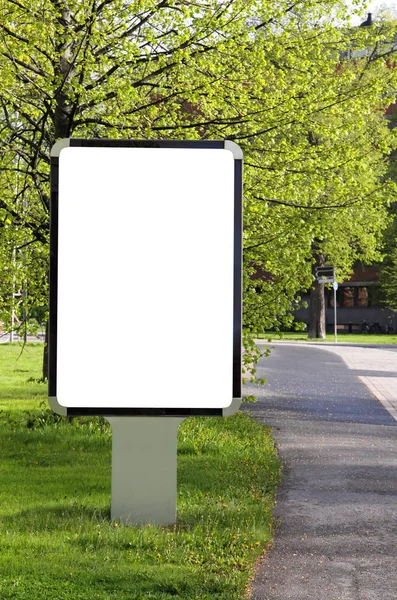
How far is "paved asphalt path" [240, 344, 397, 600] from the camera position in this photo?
6160 millimetres

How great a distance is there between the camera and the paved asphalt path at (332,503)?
20.2ft

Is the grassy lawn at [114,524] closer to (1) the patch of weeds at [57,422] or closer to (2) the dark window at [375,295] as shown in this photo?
(1) the patch of weeds at [57,422]

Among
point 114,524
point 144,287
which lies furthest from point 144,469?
point 144,287

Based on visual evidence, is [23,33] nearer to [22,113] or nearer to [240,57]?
[22,113]

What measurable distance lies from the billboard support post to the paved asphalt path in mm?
836

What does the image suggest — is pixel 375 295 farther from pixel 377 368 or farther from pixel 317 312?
pixel 377 368

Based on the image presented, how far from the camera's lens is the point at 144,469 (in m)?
7.18

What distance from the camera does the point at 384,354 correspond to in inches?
1398

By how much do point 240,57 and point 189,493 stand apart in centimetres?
495

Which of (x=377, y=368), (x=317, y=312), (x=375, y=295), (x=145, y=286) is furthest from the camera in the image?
(x=375, y=295)

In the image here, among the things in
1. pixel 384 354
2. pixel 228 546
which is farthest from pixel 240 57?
pixel 384 354

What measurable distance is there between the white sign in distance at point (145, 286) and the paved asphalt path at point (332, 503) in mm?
1211

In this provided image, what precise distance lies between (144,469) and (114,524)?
0.42 m

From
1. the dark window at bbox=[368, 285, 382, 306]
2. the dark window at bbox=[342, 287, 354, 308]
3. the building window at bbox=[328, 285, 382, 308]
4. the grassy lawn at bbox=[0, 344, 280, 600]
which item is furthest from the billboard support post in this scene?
the dark window at bbox=[342, 287, 354, 308]
